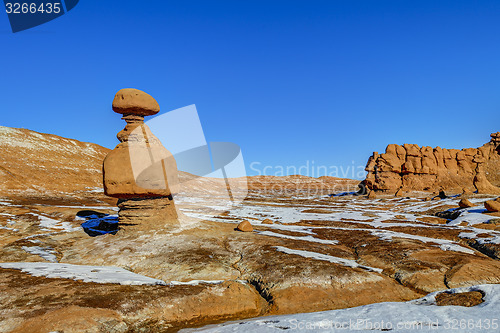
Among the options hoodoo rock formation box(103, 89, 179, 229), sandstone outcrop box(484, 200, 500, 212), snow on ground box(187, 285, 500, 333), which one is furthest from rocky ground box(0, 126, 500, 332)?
sandstone outcrop box(484, 200, 500, 212)

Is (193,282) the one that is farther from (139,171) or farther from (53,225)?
(53,225)

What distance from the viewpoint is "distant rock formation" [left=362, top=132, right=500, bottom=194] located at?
7669cm

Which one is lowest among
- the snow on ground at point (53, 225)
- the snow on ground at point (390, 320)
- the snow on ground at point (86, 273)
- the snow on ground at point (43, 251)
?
the snow on ground at point (390, 320)

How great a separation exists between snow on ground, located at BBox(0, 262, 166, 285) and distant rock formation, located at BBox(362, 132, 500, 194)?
77275mm

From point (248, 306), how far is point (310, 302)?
9.42 feet

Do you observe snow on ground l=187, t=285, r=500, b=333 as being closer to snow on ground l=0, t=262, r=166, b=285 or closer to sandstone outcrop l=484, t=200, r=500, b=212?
snow on ground l=0, t=262, r=166, b=285

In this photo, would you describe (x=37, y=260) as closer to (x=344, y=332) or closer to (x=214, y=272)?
(x=214, y=272)

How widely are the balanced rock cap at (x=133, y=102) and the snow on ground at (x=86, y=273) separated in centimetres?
1374

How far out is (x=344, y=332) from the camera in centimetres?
908

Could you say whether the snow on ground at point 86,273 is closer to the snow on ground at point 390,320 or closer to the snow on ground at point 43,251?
the snow on ground at point 43,251

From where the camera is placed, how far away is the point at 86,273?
15.5 meters

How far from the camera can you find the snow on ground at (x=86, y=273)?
566 inches

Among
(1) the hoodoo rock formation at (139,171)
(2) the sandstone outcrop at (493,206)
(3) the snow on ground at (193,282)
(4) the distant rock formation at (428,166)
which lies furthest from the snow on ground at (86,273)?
(4) the distant rock formation at (428,166)

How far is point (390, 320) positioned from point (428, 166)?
3236 inches
